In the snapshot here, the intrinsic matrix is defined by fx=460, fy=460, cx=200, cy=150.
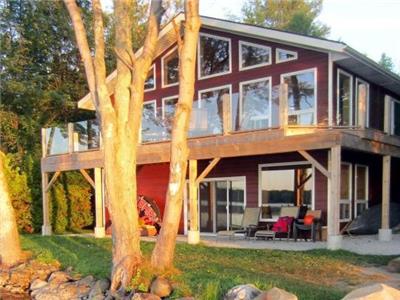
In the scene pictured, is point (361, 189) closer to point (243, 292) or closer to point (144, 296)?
point (243, 292)

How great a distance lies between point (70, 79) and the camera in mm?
22750

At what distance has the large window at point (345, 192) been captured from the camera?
12.5m

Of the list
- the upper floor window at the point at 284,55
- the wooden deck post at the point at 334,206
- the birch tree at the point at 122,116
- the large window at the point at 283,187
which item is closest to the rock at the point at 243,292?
the birch tree at the point at 122,116

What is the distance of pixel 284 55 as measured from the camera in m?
12.5

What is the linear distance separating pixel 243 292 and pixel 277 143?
524 cm

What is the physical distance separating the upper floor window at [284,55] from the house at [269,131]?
0.03 m

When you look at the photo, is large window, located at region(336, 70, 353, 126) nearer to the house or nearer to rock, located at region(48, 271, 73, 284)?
the house

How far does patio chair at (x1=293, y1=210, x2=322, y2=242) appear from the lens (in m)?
11.3

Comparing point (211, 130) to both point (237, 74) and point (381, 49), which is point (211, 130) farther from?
point (381, 49)

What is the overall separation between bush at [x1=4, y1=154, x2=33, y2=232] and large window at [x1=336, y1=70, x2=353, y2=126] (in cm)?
1076

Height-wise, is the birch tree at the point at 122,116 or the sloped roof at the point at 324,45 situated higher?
the sloped roof at the point at 324,45

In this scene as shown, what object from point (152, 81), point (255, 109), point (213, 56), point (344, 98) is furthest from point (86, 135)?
point (344, 98)

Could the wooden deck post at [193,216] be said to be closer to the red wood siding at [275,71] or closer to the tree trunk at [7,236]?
the red wood siding at [275,71]

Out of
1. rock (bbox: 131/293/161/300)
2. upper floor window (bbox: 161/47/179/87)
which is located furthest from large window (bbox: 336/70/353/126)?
rock (bbox: 131/293/161/300)
